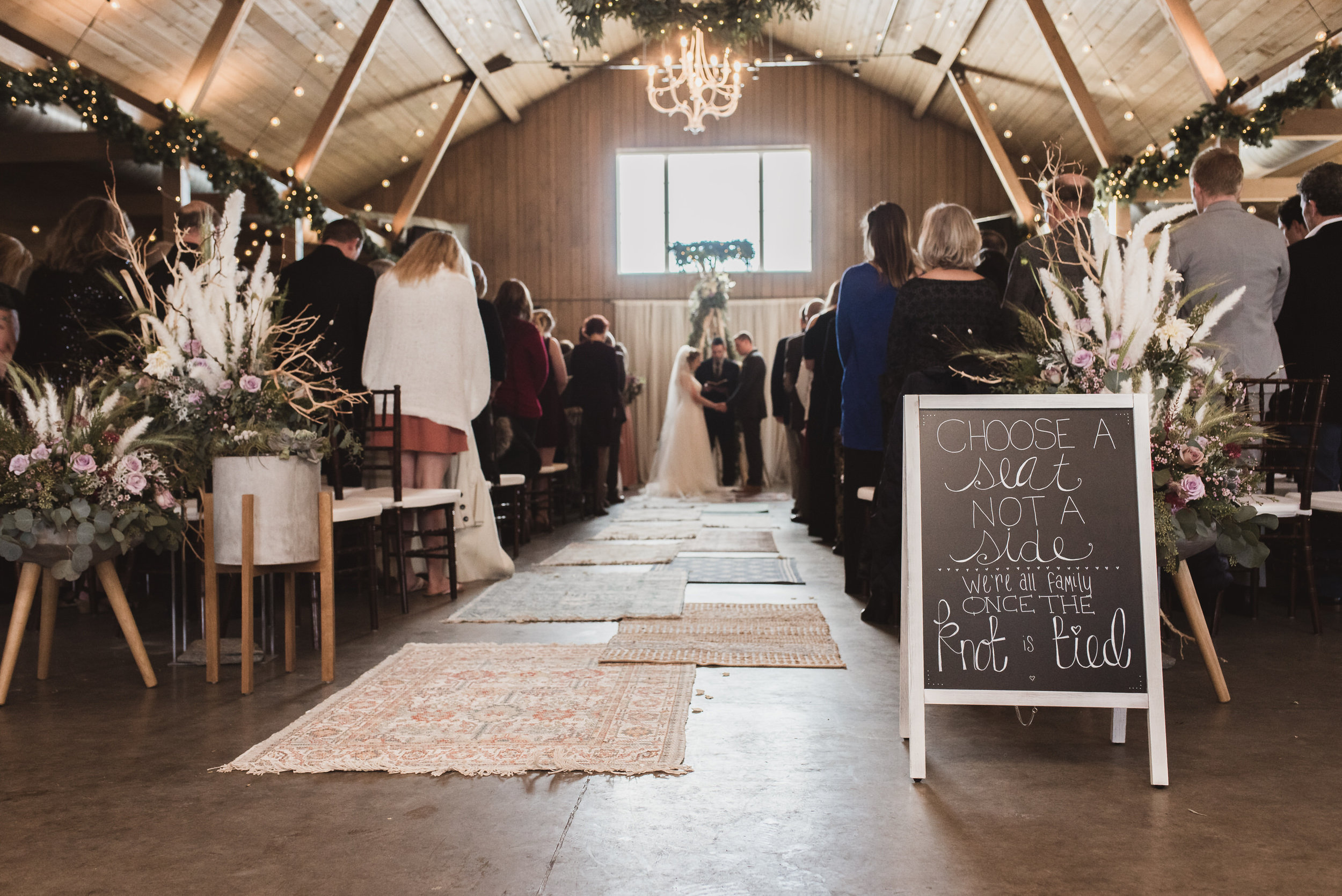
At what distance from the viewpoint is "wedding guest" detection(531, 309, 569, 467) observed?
7.13 meters

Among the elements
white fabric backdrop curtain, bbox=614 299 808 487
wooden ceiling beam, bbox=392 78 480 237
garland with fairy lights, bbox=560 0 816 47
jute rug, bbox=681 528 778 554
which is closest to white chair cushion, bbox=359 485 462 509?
jute rug, bbox=681 528 778 554

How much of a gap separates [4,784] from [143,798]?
0.34 metres

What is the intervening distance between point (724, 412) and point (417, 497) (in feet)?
22.2

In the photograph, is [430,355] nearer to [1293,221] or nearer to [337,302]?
[337,302]

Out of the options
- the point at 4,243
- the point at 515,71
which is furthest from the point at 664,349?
the point at 4,243

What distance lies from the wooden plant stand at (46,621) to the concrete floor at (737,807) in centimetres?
8

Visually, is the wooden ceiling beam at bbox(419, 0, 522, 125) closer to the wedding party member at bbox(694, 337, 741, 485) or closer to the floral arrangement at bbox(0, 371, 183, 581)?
the wedding party member at bbox(694, 337, 741, 485)

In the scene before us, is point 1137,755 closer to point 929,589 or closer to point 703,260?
point 929,589

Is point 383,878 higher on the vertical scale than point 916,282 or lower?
lower

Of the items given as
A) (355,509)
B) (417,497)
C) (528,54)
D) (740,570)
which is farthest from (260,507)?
(528,54)

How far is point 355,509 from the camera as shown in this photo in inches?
140

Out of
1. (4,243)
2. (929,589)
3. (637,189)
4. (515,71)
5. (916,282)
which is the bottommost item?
(929,589)

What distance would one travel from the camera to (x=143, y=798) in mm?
2037

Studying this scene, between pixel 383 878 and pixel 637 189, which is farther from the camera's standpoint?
pixel 637 189
